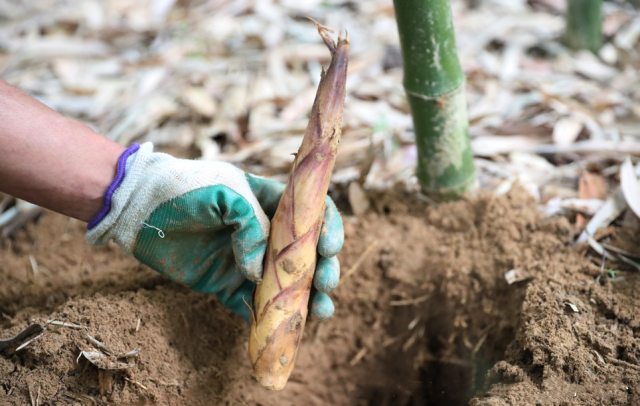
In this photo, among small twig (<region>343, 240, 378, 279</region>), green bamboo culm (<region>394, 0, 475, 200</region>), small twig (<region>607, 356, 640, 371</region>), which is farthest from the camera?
small twig (<region>343, 240, 378, 279</region>)

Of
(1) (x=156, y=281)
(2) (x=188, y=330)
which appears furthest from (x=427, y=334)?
(1) (x=156, y=281)

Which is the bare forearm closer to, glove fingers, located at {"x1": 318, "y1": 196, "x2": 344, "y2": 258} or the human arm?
the human arm

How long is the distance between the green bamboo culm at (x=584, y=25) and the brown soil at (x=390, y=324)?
6.35 feet

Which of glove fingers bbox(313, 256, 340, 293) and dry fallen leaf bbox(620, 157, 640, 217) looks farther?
dry fallen leaf bbox(620, 157, 640, 217)

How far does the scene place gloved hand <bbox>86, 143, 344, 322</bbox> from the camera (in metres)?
1.48

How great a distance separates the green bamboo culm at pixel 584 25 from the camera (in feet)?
10.3

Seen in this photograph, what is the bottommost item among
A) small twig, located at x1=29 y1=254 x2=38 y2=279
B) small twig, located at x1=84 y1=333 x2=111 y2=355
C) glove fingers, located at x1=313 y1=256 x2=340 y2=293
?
small twig, located at x1=29 y1=254 x2=38 y2=279

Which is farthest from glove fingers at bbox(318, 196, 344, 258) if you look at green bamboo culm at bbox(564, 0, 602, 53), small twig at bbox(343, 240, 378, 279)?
green bamboo culm at bbox(564, 0, 602, 53)

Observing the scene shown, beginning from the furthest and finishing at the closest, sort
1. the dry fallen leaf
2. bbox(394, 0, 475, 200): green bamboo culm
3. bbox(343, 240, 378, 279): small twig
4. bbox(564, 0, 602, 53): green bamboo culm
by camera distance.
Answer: bbox(564, 0, 602, 53): green bamboo culm < bbox(343, 240, 378, 279): small twig < the dry fallen leaf < bbox(394, 0, 475, 200): green bamboo culm

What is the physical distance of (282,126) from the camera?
2.89 meters

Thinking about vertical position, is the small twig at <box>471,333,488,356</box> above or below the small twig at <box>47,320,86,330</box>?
below

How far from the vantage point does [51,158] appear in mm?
1424

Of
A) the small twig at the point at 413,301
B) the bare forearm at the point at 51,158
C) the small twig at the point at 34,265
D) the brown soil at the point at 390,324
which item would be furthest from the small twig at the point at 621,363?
the small twig at the point at 34,265

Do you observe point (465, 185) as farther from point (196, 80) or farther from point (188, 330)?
point (196, 80)
